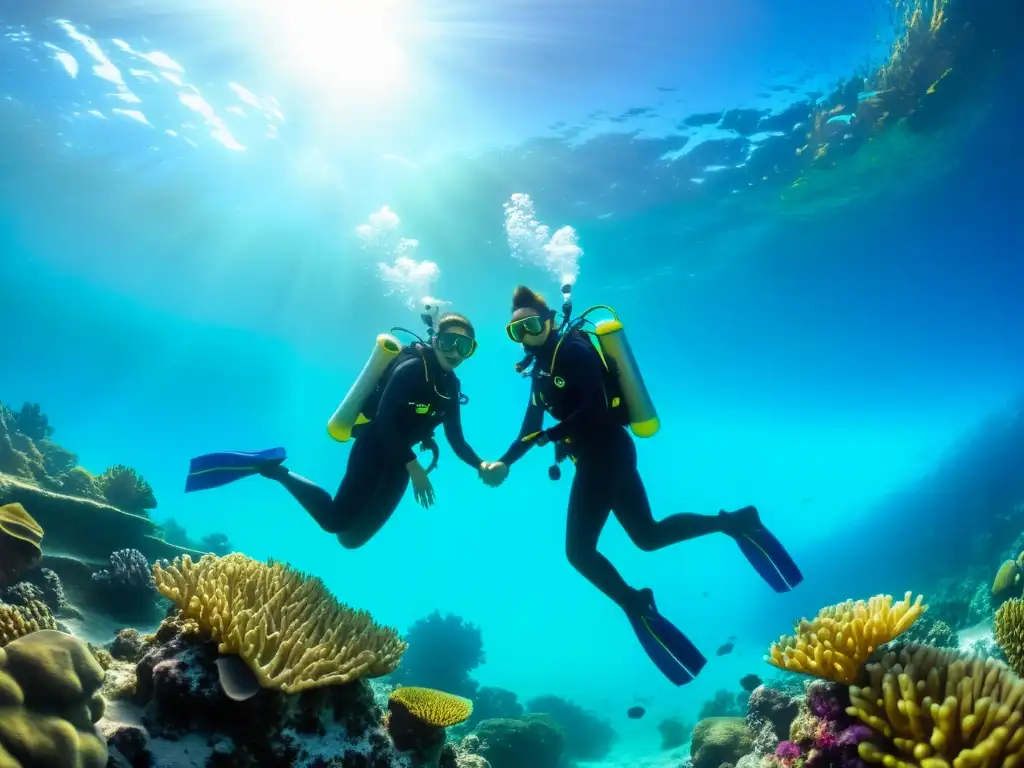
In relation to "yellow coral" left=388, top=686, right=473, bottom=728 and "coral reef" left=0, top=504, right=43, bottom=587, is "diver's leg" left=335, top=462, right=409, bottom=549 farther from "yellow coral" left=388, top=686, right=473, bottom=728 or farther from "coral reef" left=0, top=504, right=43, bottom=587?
"coral reef" left=0, top=504, right=43, bottom=587

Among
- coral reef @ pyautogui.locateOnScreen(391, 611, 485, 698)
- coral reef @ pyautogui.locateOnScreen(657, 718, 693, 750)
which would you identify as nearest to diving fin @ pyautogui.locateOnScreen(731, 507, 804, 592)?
coral reef @ pyautogui.locateOnScreen(391, 611, 485, 698)

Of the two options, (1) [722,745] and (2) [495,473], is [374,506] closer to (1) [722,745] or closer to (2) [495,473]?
(2) [495,473]

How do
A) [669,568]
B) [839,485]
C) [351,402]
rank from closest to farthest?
[351,402] → [839,485] → [669,568]

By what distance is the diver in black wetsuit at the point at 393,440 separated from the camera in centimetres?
667

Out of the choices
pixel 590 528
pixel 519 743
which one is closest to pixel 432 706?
pixel 590 528

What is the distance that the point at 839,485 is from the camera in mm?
83500

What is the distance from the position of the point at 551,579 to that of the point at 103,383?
77632 mm

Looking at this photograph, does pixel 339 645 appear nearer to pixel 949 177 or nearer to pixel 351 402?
pixel 351 402

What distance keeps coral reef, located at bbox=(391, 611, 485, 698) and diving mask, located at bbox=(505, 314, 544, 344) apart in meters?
15.3

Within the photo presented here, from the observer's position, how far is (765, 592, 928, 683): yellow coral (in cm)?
364

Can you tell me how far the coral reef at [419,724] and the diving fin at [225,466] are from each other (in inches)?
132

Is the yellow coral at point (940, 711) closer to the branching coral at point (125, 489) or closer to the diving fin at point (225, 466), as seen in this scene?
the diving fin at point (225, 466)

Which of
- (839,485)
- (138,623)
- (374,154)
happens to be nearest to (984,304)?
(374,154)

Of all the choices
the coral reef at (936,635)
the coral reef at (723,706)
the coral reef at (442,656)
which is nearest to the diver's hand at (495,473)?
the coral reef at (936,635)
